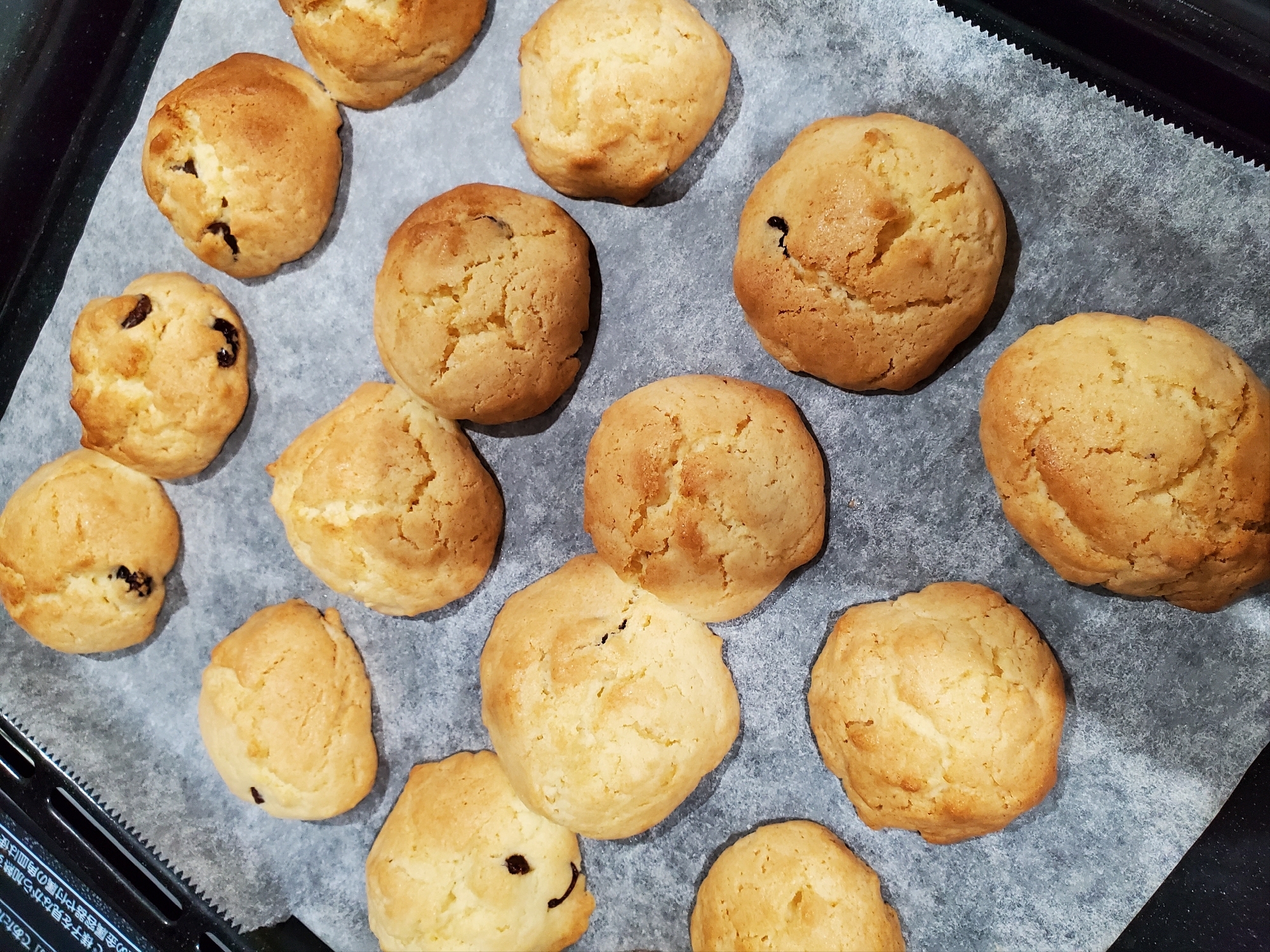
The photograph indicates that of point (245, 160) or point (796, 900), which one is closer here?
Result: point (796, 900)

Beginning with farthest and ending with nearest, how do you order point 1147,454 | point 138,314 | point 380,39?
point 138,314 → point 380,39 → point 1147,454

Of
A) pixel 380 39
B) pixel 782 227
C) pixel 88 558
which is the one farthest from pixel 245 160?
pixel 782 227

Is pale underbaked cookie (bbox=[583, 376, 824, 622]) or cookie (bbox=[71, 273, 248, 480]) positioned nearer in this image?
pale underbaked cookie (bbox=[583, 376, 824, 622])

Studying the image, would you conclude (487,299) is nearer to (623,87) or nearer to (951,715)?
(623,87)

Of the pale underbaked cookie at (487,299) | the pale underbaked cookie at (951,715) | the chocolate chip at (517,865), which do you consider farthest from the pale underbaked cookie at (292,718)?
the pale underbaked cookie at (951,715)

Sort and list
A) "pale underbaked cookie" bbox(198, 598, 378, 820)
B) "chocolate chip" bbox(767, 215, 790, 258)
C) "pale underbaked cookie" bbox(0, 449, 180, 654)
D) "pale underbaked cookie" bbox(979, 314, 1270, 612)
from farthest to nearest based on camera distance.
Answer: "pale underbaked cookie" bbox(0, 449, 180, 654) < "pale underbaked cookie" bbox(198, 598, 378, 820) < "chocolate chip" bbox(767, 215, 790, 258) < "pale underbaked cookie" bbox(979, 314, 1270, 612)

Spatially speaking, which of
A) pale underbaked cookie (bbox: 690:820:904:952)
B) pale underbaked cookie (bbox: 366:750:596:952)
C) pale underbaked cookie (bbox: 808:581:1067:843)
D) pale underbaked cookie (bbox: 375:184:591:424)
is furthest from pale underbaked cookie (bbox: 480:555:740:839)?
pale underbaked cookie (bbox: 375:184:591:424)

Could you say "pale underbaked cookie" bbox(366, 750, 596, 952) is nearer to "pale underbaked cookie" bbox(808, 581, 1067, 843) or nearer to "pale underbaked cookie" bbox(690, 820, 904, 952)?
"pale underbaked cookie" bbox(690, 820, 904, 952)

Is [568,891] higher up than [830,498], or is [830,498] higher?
[830,498]
